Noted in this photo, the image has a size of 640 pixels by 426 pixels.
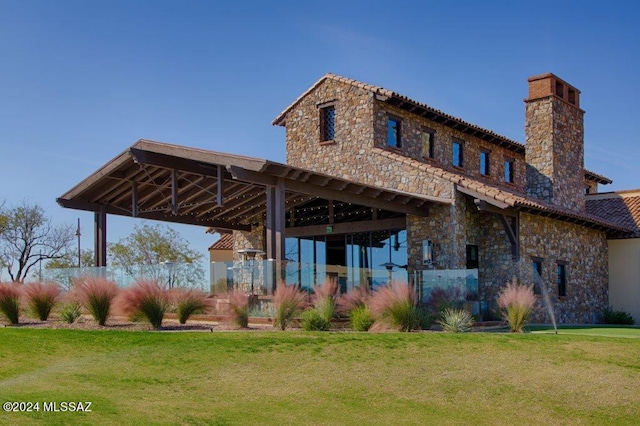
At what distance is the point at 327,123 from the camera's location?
25.4 meters

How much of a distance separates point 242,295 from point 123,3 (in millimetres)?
7364

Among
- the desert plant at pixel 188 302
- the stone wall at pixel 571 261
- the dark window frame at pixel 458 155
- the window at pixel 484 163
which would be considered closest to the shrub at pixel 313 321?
the desert plant at pixel 188 302

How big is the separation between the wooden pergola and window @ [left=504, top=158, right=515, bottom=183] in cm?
781

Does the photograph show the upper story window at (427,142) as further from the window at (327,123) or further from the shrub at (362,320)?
the shrub at (362,320)

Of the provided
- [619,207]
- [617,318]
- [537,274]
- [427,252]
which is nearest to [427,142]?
[427,252]

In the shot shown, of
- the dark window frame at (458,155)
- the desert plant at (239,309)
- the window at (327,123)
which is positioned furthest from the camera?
the dark window frame at (458,155)

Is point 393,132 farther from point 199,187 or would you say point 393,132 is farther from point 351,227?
point 199,187

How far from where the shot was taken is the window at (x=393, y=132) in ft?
79.2

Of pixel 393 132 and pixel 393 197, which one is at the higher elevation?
pixel 393 132

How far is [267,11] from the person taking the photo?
16.2m

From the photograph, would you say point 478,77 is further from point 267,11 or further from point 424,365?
point 424,365

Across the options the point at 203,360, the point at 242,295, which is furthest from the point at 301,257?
the point at 203,360

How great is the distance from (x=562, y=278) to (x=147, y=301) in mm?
14519

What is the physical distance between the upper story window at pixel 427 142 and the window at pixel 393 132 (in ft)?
3.38
